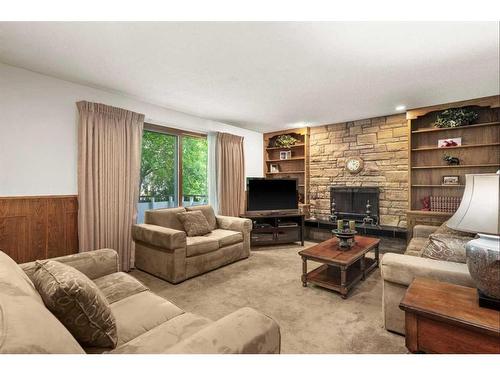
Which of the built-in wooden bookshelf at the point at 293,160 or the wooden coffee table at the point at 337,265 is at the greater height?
the built-in wooden bookshelf at the point at 293,160

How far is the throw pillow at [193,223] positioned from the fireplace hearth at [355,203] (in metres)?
2.36

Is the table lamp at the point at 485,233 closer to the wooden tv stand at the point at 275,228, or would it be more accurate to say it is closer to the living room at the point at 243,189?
the living room at the point at 243,189

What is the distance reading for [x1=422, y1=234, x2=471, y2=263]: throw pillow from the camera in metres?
1.54

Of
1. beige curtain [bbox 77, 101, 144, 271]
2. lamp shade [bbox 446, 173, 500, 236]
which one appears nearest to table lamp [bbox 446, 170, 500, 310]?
lamp shade [bbox 446, 173, 500, 236]

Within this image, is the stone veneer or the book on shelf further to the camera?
A: the stone veneer

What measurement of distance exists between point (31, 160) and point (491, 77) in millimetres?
4541

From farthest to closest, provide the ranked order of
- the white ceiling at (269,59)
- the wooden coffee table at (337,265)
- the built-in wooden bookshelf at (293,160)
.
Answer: the built-in wooden bookshelf at (293,160) < the wooden coffee table at (337,265) < the white ceiling at (269,59)

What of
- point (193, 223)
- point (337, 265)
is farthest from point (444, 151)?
point (193, 223)

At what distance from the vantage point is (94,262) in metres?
1.69

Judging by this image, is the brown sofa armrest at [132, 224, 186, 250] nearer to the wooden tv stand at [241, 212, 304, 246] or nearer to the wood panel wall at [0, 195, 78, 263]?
the wood panel wall at [0, 195, 78, 263]

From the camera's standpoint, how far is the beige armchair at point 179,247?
2572 millimetres

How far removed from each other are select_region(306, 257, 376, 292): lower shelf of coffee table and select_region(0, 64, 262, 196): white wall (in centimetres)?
270

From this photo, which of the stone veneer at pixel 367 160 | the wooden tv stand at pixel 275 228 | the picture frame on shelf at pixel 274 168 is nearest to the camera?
the stone veneer at pixel 367 160

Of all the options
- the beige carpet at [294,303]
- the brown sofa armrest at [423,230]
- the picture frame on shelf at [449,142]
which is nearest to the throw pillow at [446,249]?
the beige carpet at [294,303]
